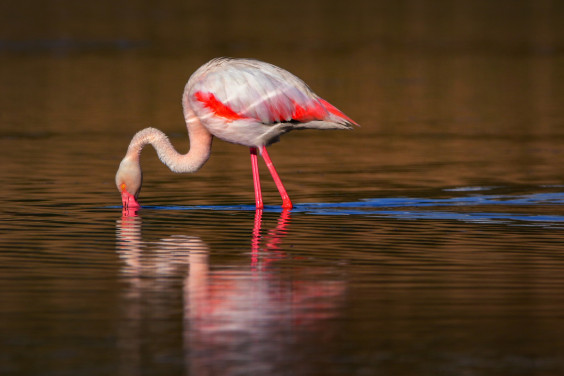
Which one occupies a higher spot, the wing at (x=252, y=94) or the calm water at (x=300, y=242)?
the wing at (x=252, y=94)

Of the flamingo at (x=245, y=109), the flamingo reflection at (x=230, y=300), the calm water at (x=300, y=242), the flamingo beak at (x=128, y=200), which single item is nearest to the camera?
the flamingo reflection at (x=230, y=300)

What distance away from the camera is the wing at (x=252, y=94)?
42.5ft

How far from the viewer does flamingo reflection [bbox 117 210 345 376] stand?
6.93 m

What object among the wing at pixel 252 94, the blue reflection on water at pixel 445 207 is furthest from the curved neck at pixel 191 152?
the blue reflection on water at pixel 445 207

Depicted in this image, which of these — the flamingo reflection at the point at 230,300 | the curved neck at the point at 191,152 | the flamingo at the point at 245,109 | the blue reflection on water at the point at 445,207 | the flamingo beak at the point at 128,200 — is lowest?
the flamingo reflection at the point at 230,300

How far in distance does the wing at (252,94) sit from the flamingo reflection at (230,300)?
2.27m

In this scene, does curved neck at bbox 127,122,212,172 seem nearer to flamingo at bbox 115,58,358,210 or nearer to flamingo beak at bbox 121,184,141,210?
flamingo at bbox 115,58,358,210

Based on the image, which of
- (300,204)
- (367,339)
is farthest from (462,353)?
(300,204)

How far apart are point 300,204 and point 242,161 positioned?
4.19 metres

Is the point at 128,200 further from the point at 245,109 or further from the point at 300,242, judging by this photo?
the point at 300,242

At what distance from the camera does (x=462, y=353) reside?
7.02 metres

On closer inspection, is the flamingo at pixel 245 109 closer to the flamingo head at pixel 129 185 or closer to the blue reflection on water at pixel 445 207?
the flamingo head at pixel 129 185

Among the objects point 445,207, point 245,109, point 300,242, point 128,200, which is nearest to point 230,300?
point 300,242

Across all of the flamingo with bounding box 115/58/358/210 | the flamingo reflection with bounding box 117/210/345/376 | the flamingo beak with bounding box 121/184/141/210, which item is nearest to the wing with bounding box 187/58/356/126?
the flamingo with bounding box 115/58/358/210
